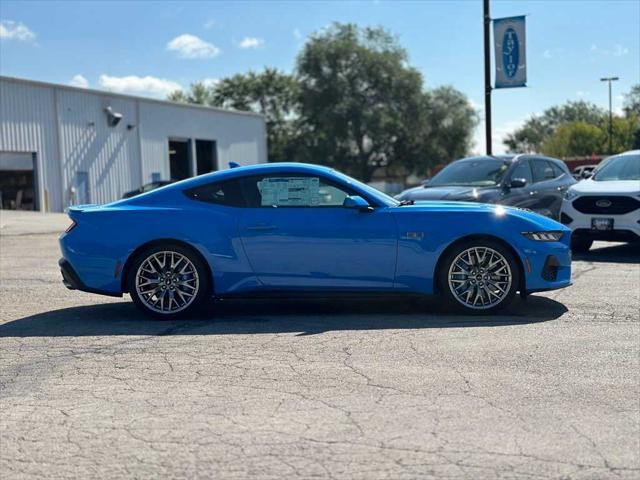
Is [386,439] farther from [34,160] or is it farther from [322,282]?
[34,160]

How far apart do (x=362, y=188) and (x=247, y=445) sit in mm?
3644

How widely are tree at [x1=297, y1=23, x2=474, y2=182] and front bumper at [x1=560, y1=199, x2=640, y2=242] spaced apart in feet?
153

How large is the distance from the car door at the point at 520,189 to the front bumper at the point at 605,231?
0.94m

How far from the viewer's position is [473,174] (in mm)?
13180

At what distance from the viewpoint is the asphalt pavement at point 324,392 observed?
11.8 feet

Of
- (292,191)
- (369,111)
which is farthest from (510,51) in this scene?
(369,111)

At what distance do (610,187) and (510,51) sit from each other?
8074mm

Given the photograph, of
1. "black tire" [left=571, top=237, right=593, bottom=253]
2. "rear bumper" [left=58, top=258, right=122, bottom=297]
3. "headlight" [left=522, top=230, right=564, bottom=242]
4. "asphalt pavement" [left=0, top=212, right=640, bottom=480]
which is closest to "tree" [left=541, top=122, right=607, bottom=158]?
"black tire" [left=571, top=237, right=593, bottom=253]

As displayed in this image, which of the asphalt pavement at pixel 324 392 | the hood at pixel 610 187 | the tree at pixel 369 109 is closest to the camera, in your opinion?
the asphalt pavement at pixel 324 392

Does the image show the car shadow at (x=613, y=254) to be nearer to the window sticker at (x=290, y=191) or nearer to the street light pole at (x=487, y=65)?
the window sticker at (x=290, y=191)

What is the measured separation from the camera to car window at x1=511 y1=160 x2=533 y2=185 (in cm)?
1322

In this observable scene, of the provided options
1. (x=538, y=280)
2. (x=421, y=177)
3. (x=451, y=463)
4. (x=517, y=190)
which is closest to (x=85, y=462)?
(x=451, y=463)

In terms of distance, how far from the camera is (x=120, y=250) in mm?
6863

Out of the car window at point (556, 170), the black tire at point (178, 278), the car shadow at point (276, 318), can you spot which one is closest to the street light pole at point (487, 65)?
the car window at point (556, 170)
